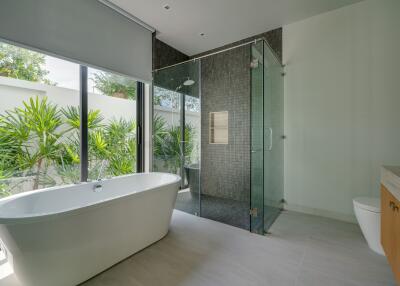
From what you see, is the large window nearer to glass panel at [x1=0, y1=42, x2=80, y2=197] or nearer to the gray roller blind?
glass panel at [x1=0, y1=42, x2=80, y2=197]

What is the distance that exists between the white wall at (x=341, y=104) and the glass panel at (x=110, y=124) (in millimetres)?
2513

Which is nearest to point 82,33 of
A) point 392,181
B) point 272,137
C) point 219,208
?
point 272,137

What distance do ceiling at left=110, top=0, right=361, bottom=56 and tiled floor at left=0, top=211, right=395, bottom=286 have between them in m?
2.84

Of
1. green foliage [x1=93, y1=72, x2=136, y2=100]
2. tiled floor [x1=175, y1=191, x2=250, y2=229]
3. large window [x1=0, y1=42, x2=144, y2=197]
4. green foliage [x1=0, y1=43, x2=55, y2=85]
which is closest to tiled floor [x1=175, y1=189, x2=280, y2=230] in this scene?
tiled floor [x1=175, y1=191, x2=250, y2=229]

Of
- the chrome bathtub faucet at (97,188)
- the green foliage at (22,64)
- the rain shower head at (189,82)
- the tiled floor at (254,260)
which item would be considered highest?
the rain shower head at (189,82)

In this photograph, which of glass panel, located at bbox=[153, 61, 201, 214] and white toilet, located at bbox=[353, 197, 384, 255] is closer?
white toilet, located at bbox=[353, 197, 384, 255]

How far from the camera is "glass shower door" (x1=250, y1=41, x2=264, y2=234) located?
7.49ft

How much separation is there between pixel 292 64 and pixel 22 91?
136 inches

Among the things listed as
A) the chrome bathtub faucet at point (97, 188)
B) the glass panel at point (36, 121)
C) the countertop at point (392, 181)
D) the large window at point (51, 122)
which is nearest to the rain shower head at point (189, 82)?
the large window at point (51, 122)

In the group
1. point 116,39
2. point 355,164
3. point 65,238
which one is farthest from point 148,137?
point 355,164

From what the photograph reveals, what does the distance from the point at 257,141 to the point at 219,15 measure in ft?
6.08

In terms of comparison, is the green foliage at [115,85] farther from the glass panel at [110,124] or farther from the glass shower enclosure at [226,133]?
the glass shower enclosure at [226,133]

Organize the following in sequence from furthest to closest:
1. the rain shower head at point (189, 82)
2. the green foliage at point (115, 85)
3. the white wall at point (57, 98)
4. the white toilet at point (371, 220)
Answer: the rain shower head at point (189, 82) → the green foliage at point (115, 85) → the white wall at point (57, 98) → the white toilet at point (371, 220)

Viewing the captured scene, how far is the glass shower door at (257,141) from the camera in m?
2.28
